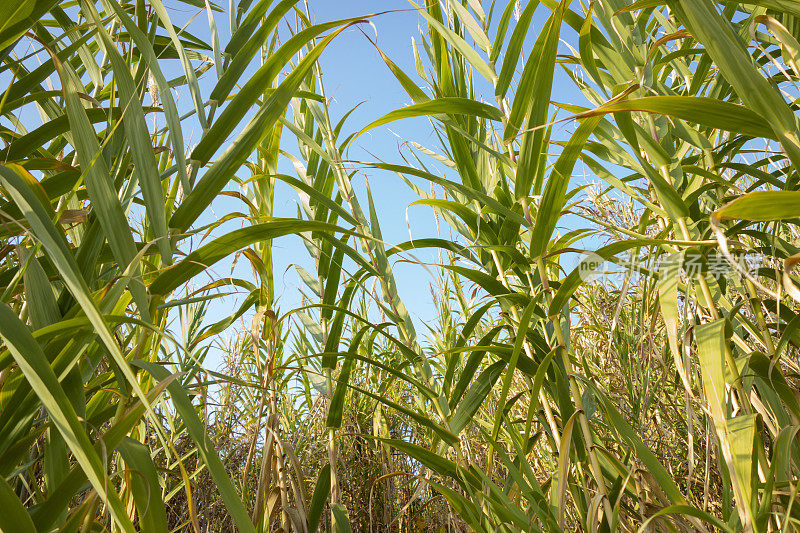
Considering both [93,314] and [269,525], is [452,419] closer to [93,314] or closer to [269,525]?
[269,525]

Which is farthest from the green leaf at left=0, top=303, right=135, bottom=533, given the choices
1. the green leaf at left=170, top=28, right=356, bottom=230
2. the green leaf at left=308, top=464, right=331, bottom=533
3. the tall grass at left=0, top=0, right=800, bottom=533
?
the green leaf at left=308, top=464, right=331, bottom=533

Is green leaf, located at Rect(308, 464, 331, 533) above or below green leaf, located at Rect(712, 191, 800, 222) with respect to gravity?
below

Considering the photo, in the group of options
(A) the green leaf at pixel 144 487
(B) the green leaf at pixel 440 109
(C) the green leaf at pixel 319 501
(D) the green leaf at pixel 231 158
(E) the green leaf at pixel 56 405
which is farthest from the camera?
(C) the green leaf at pixel 319 501

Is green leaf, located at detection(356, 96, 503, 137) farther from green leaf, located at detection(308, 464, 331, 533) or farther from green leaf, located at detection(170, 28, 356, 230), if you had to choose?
green leaf, located at detection(308, 464, 331, 533)

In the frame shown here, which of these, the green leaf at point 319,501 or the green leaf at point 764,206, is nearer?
the green leaf at point 764,206

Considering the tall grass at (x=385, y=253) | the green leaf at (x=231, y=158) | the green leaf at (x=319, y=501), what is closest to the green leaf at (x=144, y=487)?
the tall grass at (x=385, y=253)

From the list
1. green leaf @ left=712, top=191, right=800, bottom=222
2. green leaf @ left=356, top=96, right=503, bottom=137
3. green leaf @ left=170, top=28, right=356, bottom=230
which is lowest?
green leaf @ left=712, top=191, right=800, bottom=222

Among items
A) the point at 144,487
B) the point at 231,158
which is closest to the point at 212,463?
the point at 144,487

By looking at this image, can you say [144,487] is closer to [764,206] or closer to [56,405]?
[56,405]

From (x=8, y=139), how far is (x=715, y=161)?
1268 mm

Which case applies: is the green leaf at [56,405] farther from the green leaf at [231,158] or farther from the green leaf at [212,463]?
the green leaf at [231,158]

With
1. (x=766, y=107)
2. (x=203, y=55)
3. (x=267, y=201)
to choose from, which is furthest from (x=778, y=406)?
(x=203, y=55)

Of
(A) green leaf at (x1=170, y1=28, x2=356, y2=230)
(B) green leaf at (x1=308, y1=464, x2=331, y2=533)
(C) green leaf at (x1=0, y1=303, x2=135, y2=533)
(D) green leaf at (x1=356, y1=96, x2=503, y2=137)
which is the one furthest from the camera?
(B) green leaf at (x1=308, y1=464, x2=331, y2=533)

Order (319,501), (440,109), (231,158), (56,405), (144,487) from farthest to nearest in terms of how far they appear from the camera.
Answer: (319,501) < (440,109) < (231,158) < (144,487) < (56,405)
